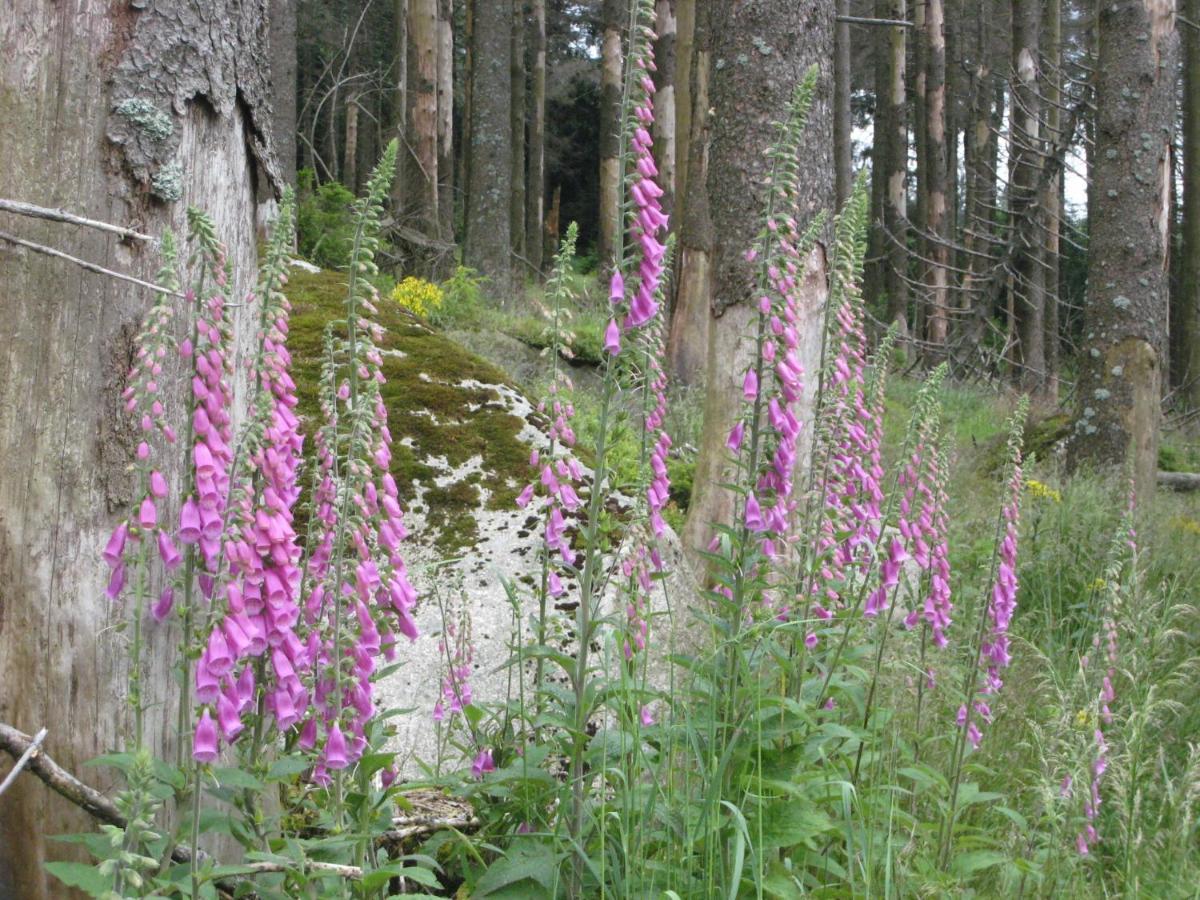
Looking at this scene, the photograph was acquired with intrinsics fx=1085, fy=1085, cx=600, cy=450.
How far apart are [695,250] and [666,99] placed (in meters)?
7.10

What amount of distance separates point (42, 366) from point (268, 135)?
0.86 meters

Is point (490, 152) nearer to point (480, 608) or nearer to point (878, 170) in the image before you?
point (480, 608)

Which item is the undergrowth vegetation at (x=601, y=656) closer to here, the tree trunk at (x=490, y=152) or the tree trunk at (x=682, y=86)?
the tree trunk at (x=682, y=86)

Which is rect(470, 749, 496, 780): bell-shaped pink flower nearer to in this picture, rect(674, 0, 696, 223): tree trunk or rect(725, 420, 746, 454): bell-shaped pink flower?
rect(725, 420, 746, 454): bell-shaped pink flower

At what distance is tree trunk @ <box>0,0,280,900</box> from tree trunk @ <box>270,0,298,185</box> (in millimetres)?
10833

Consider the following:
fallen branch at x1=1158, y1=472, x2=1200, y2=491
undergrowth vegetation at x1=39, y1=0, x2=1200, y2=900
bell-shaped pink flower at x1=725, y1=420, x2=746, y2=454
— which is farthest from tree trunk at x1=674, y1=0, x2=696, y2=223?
bell-shaped pink flower at x1=725, y1=420, x2=746, y2=454

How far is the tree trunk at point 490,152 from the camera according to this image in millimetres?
15992

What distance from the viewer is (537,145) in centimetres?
2759

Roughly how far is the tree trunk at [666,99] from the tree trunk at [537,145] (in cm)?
707

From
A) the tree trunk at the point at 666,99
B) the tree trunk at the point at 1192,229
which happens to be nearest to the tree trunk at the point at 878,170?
the tree trunk at the point at 666,99

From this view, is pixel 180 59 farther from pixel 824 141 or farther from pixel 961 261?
pixel 961 261

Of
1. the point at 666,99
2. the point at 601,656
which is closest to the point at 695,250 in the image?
the point at 666,99

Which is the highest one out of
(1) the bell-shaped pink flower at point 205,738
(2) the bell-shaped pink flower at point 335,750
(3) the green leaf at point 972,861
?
(1) the bell-shaped pink flower at point 205,738

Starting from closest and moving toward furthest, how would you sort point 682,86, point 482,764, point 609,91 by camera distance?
point 482,764
point 682,86
point 609,91
